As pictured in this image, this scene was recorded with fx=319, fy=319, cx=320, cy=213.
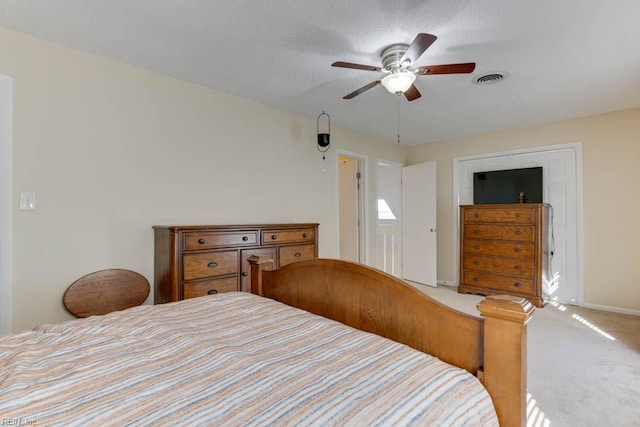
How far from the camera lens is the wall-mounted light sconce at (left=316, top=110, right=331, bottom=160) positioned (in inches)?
146

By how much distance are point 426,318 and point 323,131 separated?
3.27 m

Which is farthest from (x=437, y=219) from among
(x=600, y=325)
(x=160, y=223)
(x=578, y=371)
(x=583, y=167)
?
(x=160, y=223)

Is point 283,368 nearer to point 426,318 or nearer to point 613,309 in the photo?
point 426,318

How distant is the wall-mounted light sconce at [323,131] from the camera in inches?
146

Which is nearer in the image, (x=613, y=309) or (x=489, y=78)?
(x=489, y=78)

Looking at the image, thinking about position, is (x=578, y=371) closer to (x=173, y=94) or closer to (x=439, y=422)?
(x=439, y=422)

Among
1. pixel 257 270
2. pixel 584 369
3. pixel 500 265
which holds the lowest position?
pixel 584 369

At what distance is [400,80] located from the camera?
2186mm

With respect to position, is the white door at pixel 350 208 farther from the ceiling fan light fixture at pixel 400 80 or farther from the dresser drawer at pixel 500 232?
the ceiling fan light fixture at pixel 400 80

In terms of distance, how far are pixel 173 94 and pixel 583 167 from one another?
458 centimetres

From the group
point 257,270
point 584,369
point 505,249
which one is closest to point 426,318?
point 257,270

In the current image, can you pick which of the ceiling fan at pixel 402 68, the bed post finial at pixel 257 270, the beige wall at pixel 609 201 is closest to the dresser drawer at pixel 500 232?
the beige wall at pixel 609 201

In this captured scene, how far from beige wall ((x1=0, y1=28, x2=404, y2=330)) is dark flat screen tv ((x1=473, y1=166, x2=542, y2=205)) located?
299 centimetres

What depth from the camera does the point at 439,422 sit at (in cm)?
A: 76
